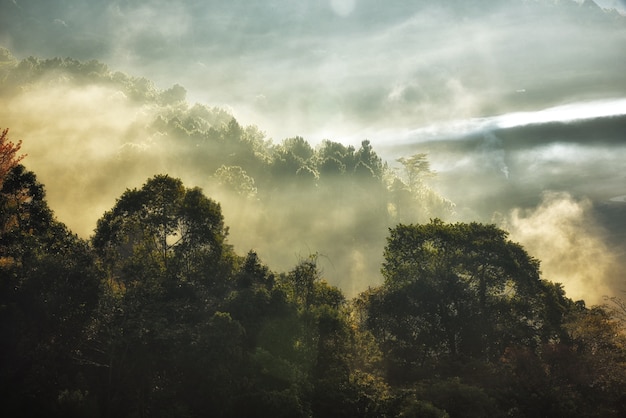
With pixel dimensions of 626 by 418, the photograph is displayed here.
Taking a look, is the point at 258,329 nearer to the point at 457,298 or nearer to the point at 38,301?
the point at 38,301

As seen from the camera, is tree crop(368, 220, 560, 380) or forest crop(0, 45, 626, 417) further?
tree crop(368, 220, 560, 380)

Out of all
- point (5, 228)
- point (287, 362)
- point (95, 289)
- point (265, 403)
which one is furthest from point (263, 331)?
point (5, 228)

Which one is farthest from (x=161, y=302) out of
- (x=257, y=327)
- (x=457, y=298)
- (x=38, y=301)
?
(x=457, y=298)

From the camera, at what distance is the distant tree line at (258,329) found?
2381cm

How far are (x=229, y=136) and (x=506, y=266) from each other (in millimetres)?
59366

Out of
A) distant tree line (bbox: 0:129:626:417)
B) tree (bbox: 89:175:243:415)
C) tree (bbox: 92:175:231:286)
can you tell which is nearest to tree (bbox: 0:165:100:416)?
distant tree line (bbox: 0:129:626:417)

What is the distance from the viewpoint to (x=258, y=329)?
2728 centimetres

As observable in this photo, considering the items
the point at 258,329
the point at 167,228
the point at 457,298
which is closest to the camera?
the point at 258,329

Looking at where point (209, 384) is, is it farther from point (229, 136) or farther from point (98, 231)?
point (229, 136)

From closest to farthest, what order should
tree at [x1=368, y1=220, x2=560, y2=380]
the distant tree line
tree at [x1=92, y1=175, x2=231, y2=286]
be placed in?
1. the distant tree line
2. tree at [x1=92, y1=175, x2=231, y2=286]
3. tree at [x1=368, y1=220, x2=560, y2=380]

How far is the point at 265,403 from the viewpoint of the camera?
75.4 ft

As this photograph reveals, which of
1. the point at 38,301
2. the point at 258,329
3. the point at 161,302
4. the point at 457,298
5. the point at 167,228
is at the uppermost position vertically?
the point at 167,228

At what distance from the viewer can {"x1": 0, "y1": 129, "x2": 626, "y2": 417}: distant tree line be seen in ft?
78.1

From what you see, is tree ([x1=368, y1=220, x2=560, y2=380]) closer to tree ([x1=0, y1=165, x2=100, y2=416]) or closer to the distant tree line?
the distant tree line
